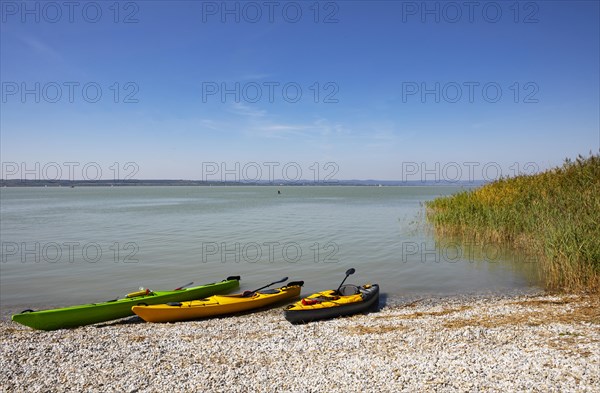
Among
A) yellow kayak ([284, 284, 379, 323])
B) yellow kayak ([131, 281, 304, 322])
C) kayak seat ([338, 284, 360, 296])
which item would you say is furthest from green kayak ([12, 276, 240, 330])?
kayak seat ([338, 284, 360, 296])

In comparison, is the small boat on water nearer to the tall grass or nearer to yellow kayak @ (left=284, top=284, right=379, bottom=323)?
yellow kayak @ (left=284, top=284, right=379, bottom=323)

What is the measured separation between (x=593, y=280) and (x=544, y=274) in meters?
2.95

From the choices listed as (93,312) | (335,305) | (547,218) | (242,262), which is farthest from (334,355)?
(242,262)

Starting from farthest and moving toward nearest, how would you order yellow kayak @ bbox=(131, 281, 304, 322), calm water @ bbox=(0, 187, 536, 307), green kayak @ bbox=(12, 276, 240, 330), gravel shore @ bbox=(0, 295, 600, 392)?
calm water @ bbox=(0, 187, 536, 307), yellow kayak @ bbox=(131, 281, 304, 322), green kayak @ bbox=(12, 276, 240, 330), gravel shore @ bbox=(0, 295, 600, 392)

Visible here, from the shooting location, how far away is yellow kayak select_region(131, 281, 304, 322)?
8852 mm

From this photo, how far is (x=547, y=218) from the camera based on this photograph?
11.7m

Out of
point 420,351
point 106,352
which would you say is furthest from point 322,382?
point 106,352

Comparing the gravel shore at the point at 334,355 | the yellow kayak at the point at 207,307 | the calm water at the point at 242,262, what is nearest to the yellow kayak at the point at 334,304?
the gravel shore at the point at 334,355

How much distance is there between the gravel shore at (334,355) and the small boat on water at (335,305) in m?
0.31

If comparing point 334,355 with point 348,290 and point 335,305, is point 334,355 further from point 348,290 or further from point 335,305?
point 348,290

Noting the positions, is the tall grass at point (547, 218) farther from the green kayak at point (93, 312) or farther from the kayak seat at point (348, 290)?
the green kayak at point (93, 312)

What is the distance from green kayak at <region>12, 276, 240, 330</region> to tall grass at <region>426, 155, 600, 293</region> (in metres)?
9.09

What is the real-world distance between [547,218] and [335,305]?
7242 mm

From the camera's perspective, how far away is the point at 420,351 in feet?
19.2
